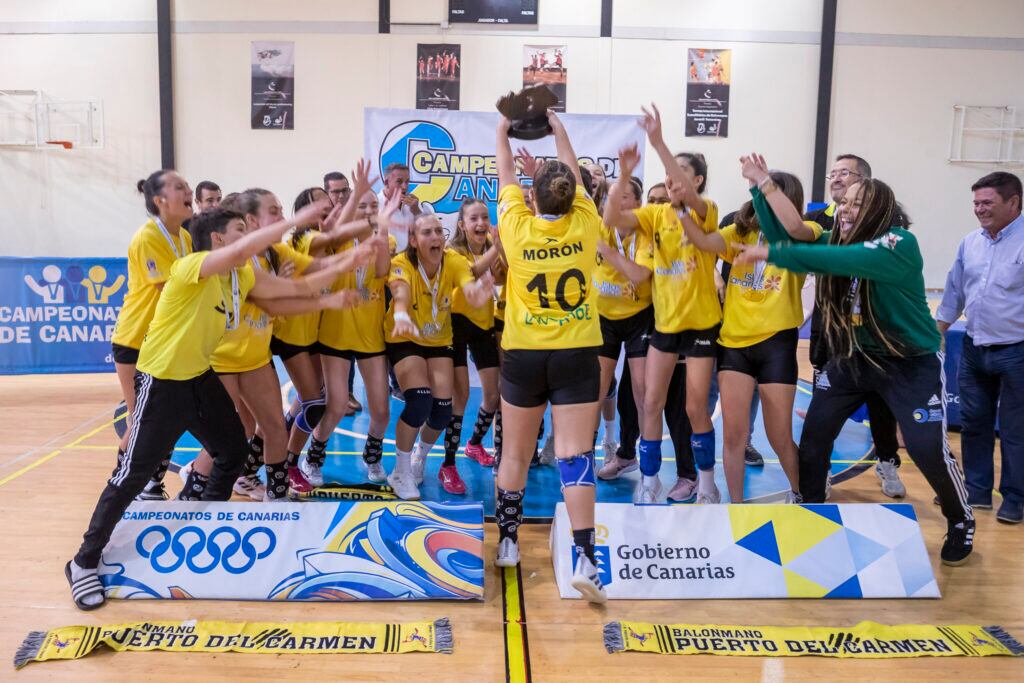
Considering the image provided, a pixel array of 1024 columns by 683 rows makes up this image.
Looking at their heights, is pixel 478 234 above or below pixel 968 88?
below

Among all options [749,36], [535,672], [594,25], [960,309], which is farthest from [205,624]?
[749,36]

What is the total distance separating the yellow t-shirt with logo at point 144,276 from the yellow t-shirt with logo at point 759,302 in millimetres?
3484

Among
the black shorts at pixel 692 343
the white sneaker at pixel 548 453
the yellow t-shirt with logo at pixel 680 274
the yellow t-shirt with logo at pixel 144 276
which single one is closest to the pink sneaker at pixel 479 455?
the white sneaker at pixel 548 453

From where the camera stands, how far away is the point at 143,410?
3.93 m

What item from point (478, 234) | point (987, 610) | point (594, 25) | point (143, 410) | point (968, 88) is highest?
point (594, 25)

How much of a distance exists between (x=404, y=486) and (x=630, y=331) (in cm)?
189

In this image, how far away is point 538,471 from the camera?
628 centimetres

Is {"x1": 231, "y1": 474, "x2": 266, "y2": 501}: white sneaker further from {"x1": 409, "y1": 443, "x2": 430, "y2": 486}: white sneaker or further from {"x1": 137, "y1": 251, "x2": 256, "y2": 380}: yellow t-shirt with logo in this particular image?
{"x1": 137, "y1": 251, "x2": 256, "y2": 380}: yellow t-shirt with logo

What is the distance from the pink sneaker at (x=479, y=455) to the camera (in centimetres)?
637

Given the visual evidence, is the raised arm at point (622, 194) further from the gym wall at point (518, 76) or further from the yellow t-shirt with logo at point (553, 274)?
the gym wall at point (518, 76)

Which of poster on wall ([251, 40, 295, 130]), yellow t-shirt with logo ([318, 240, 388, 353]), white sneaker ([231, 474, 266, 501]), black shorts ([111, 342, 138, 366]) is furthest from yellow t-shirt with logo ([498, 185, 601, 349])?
poster on wall ([251, 40, 295, 130])

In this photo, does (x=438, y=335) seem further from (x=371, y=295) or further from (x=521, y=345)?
(x=521, y=345)

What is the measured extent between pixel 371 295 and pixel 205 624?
2.41m

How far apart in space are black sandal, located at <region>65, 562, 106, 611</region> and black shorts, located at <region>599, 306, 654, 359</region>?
129 inches
